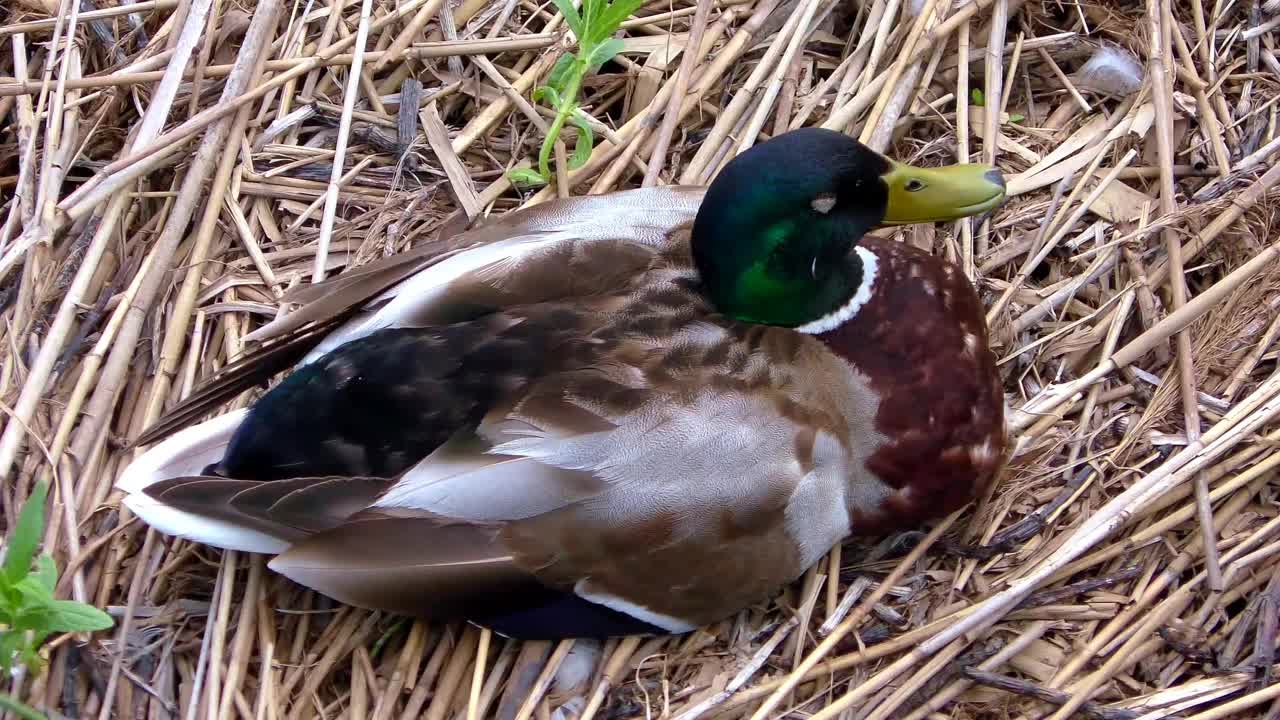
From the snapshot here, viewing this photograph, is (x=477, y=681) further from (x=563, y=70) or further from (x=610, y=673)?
(x=563, y=70)

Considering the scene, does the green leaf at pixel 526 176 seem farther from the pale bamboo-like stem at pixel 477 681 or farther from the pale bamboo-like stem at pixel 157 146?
the pale bamboo-like stem at pixel 477 681

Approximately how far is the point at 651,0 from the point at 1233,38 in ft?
4.23

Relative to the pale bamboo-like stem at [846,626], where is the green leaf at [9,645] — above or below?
above

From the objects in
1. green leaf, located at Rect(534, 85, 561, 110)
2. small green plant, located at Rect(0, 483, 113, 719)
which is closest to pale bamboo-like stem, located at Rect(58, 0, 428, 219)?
green leaf, located at Rect(534, 85, 561, 110)

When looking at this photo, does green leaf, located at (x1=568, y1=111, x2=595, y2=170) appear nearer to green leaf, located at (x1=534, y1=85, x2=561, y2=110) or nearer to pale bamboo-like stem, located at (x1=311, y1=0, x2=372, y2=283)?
green leaf, located at (x1=534, y1=85, x2=561, y2=110)

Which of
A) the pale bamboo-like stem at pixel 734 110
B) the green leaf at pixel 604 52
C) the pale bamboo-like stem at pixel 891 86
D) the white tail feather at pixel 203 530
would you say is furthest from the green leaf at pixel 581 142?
the white tail feather at pixel 203 530

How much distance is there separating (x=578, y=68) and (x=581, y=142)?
0.51ft

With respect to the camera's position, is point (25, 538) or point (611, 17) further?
point (611, 17)

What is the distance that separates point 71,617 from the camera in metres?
1.86

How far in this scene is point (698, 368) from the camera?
78.8 inches

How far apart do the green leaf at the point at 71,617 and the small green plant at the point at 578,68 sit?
123 cm

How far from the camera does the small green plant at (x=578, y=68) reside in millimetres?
2465

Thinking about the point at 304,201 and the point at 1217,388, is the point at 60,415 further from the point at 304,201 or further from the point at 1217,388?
the point at 1217,388

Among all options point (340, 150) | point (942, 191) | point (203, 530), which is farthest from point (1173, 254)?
point (203, 530)
